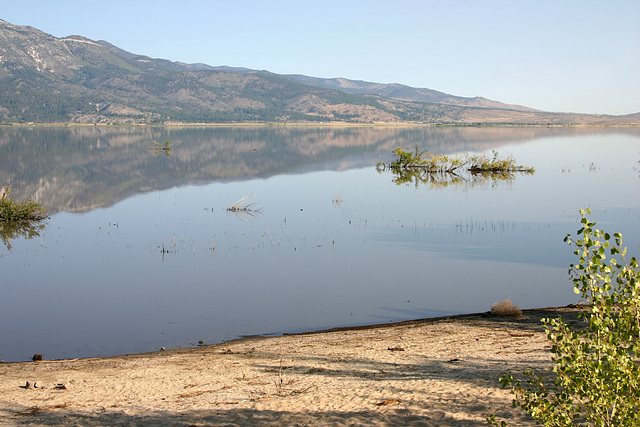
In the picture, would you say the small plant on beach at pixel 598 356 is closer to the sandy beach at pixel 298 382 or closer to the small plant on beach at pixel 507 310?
the sandy beach at pixel 298 382

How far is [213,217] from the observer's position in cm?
2261

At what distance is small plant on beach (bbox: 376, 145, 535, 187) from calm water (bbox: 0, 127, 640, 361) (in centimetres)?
359

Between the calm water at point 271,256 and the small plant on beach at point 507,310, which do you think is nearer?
the small plant on beach at point 507,310

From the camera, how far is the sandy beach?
19.9 ft

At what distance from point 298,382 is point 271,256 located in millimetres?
9126

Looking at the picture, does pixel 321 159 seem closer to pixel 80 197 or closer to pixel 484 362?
pixel 80 197

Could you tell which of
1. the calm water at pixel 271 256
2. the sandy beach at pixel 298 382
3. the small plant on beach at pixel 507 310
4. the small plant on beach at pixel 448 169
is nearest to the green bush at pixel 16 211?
the calm water at pixel 271 256

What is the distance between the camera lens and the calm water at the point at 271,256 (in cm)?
1122

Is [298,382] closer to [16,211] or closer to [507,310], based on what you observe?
[507,310]

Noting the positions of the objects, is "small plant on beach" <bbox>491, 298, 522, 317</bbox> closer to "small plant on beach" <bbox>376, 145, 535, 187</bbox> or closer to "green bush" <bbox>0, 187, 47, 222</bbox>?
"green bush" <bbox>0, 187, 47, 222</bbox>

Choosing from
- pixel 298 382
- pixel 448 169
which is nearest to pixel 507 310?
pixel 298 382

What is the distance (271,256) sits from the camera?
16.2m

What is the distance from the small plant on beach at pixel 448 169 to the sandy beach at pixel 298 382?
27.1 m

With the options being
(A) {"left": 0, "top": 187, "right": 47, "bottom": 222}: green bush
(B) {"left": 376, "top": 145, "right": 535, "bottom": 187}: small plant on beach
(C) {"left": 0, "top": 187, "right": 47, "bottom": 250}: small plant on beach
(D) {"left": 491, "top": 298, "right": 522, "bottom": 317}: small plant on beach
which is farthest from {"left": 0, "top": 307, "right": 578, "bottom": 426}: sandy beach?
(B) {"left": 376, "top": 145, "right": 535, "bottom": 187}: small plant on beach
